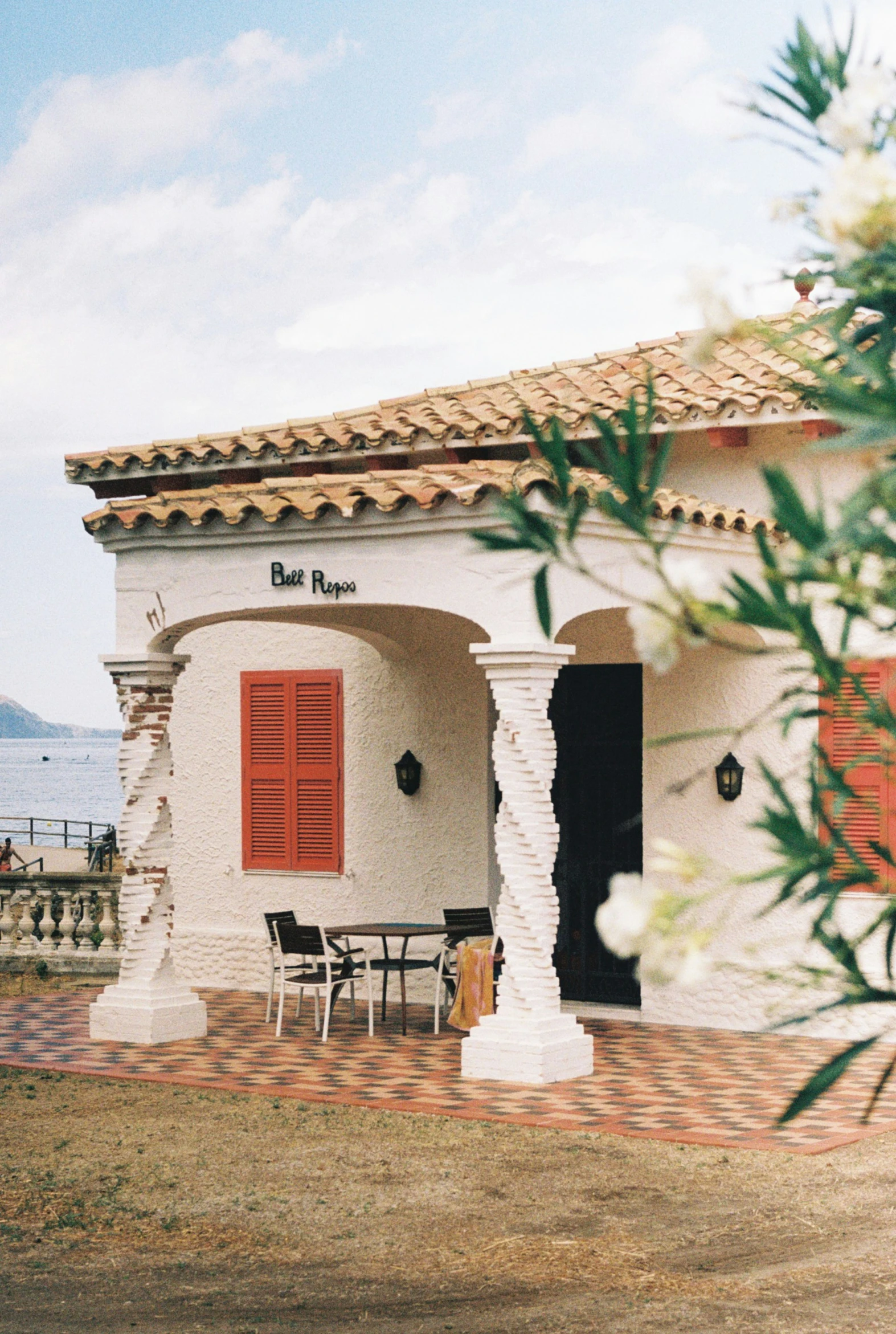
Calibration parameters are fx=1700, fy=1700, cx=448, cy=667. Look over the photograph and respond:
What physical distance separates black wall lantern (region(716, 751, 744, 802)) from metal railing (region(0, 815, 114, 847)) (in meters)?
11.4

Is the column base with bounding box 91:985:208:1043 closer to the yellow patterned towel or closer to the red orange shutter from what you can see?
the yellow patterned towel

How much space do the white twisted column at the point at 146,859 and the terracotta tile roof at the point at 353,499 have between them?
96cm

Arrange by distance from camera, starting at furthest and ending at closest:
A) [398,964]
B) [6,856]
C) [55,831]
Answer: [55,831] < [6,856] < [398,964]

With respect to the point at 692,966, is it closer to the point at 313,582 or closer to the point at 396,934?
the point at 313,582

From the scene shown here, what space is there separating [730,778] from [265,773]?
406cm

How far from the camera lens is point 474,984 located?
1095cm

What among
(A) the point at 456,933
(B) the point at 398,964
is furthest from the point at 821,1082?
(A) the point at 456,933

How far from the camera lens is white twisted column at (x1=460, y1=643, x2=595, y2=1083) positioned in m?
9.25

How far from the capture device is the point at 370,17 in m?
19.5

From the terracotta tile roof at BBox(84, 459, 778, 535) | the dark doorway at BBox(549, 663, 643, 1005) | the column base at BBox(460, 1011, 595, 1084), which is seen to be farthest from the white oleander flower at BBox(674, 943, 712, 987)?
the dark doorway at BBox(549, 663, 643, 1005)

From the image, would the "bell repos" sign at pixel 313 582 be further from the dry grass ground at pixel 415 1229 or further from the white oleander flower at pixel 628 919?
the white oleander flower at pixel 628 919

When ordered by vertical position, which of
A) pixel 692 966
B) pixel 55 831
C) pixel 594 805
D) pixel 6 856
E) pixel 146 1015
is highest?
pixel 594 805

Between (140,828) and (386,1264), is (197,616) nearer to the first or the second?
(140,828)

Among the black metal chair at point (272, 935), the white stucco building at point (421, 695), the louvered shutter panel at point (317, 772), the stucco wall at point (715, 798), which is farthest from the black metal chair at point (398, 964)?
the louvered shutter panel at point (317, 772)
